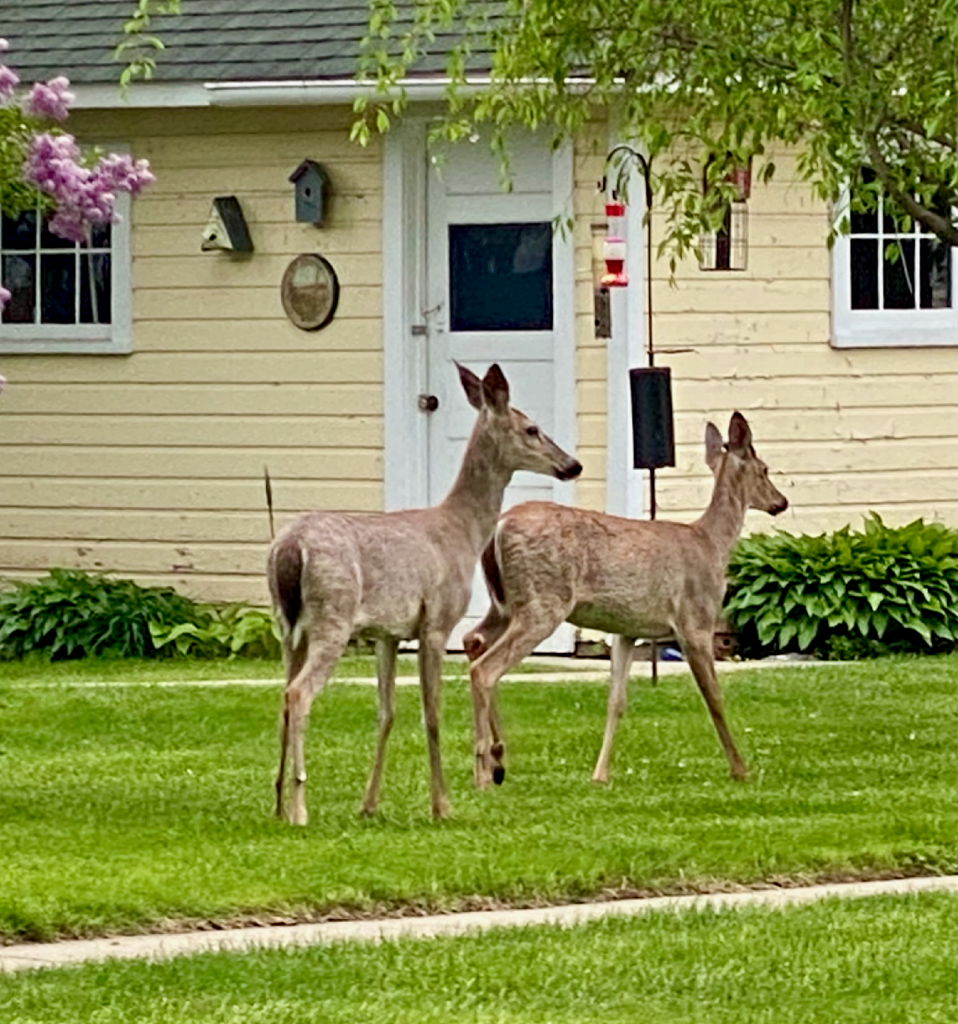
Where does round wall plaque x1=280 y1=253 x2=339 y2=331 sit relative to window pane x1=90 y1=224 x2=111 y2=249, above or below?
below

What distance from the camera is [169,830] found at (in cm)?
1075

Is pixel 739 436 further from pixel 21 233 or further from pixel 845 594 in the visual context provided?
pixel 21 233

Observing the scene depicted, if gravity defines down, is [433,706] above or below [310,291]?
below

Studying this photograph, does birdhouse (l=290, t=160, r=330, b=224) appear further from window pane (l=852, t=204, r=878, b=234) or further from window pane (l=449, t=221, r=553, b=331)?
window pane (l=852, t=204, r=878, b=234)

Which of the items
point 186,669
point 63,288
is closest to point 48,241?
point 63,288

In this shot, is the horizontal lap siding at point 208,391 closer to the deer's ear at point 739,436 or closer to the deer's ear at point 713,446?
the deer's ear at point 713,446

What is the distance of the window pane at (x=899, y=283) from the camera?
1784cm

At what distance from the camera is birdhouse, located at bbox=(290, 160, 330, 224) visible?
1756 cm

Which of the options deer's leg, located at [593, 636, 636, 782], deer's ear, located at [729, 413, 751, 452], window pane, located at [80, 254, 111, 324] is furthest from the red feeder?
deer's leg, located at [593, 636, 636, 782]

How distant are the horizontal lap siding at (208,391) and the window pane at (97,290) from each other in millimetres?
→ 257

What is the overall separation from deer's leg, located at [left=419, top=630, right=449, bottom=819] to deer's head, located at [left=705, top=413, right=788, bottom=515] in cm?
245

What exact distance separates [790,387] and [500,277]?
5.89ft

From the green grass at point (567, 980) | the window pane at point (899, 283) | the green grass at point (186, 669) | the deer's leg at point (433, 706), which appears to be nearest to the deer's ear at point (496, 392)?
the deer's leg at point (433, 706)

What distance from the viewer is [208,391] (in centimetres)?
1811
